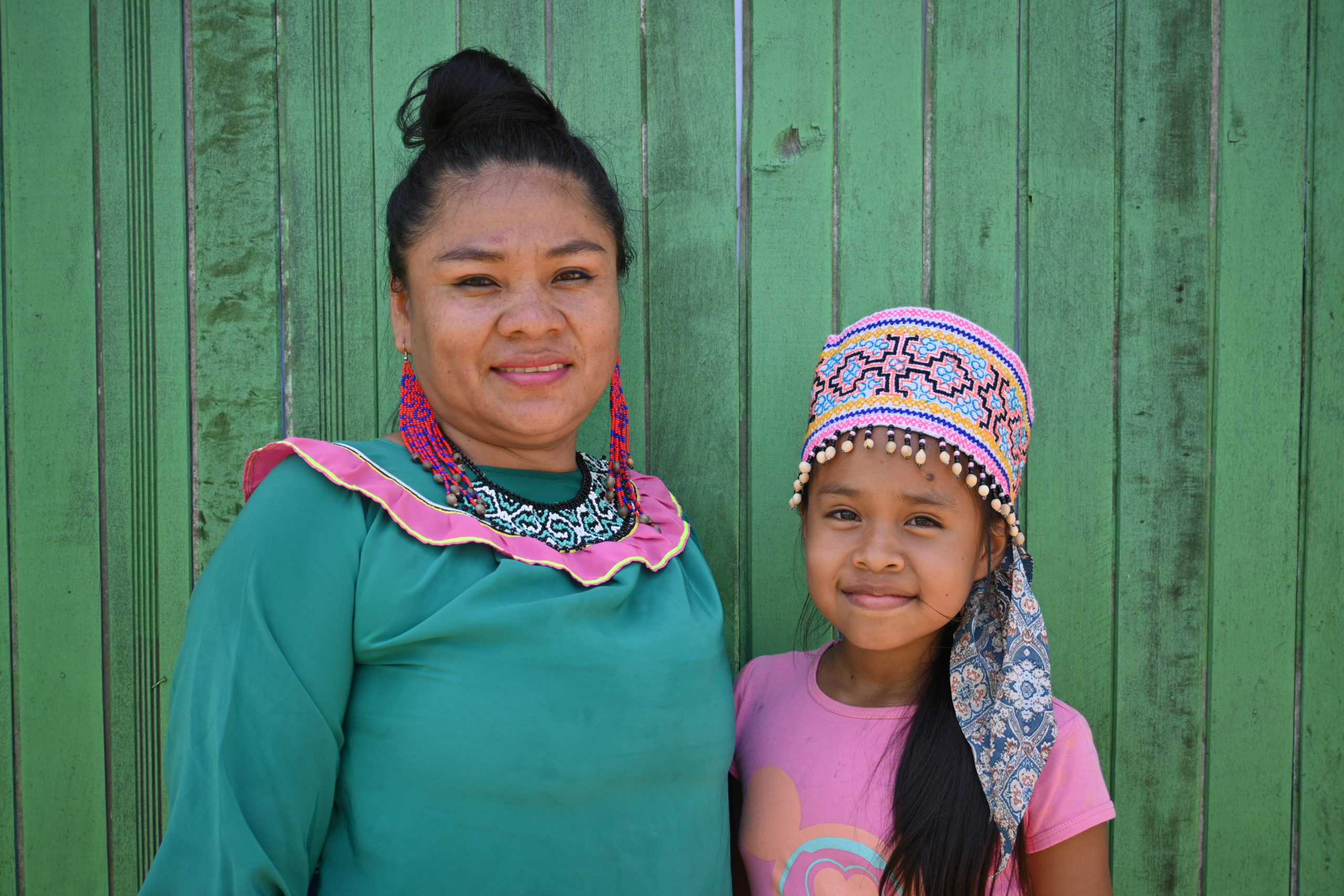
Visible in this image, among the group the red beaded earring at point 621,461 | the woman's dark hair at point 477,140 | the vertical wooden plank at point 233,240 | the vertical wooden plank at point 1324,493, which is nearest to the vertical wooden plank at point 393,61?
the vertical wooden plank at point 233,240

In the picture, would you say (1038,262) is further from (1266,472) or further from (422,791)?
(422,791)

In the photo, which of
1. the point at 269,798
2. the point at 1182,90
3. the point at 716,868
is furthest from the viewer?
the point at 1182,90

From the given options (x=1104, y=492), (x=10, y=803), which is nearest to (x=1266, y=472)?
(x=1104, y=492)

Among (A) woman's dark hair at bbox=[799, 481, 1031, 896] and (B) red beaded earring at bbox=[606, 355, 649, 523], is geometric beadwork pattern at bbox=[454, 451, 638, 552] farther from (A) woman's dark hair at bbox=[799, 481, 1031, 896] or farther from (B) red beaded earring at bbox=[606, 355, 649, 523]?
(A) woman's dark hair at bbox=[799, 481, 1031, 896]

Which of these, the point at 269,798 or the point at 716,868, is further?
the point at 716,868

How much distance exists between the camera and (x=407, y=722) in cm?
142

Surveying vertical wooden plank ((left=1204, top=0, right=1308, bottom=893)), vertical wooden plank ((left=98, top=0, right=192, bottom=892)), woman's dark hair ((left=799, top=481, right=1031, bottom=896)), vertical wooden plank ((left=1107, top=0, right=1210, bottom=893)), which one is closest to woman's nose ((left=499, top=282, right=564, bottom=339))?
woman's dark hair ((left=799, top=481, right=1031, bottom=896))

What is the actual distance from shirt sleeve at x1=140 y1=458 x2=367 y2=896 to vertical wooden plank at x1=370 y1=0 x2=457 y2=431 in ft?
2.87

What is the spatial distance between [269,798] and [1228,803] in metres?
2.11

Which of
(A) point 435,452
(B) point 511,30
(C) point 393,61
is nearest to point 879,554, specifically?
(A) point 435,452

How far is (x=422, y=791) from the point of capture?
1415mm

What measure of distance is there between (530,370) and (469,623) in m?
0.47

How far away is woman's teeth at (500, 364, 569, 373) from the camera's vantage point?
166 cm

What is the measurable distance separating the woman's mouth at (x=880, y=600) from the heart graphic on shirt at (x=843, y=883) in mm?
458
